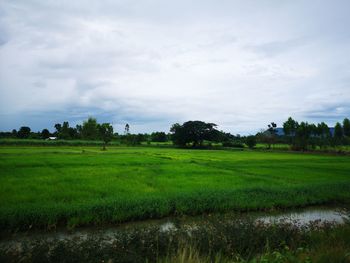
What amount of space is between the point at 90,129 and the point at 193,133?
143ft

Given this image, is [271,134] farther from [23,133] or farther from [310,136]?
[23,133]

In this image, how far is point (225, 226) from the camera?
30.7 ft

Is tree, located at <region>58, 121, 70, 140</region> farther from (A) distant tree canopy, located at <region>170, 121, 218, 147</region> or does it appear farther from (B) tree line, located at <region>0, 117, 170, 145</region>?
(A) distant tree canopy, located at <region>170, 121, 218, 147</region>

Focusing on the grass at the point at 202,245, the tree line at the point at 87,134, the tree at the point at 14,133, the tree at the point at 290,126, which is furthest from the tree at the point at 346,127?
the tree at the point at 14,133

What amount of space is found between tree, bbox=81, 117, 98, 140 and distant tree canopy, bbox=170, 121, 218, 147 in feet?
109

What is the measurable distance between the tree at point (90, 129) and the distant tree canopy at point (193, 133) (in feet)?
109

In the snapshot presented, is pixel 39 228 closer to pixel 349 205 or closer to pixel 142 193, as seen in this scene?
pixel 142 193

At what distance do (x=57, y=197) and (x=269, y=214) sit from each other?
428 inches

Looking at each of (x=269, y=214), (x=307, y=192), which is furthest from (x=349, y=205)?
(x=269, y=214)

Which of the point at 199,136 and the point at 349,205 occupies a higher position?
the point at 199,136

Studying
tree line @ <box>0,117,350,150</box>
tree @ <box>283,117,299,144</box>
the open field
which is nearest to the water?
the open field

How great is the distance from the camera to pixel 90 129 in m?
114

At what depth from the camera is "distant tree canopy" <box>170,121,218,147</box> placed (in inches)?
3898

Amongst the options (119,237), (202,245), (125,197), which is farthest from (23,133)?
(202,245)
